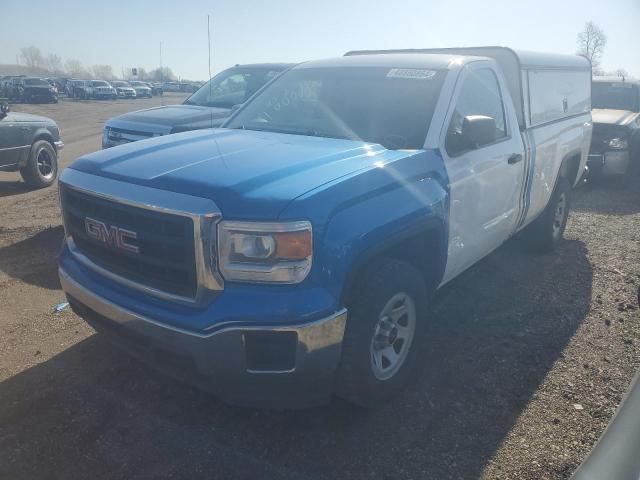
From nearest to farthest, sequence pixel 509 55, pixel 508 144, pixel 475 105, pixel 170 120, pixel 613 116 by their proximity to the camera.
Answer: pixel 475 105 → pixel 508 144 → pixel 509 55 → pixel 170 120 → pixel 613 116

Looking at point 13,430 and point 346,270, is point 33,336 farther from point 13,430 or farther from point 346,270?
point 346,270

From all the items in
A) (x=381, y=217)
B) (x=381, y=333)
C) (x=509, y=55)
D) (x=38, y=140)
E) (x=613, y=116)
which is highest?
(x=509, y=55)

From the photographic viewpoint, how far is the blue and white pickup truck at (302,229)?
2441 mm

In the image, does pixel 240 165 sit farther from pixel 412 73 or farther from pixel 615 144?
pixel 615 144

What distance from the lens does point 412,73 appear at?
3.79 metres

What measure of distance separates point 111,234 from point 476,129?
227cm

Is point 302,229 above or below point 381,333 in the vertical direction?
above

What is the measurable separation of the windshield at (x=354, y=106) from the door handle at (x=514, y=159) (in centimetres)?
96

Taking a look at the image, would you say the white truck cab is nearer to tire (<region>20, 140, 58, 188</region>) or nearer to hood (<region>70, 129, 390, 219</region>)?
hood (<region>70, 129, 390, 219</region>)

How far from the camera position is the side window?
138 inches

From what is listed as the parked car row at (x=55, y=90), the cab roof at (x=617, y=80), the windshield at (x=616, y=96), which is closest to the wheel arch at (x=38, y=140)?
the windshield at (x=616, y=96)

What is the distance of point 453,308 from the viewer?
14.9 feet

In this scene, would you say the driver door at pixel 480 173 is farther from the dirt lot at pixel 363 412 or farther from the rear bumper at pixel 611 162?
the rear bumper at pixel 611 162

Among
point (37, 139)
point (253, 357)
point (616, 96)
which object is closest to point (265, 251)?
point (253, 357)
